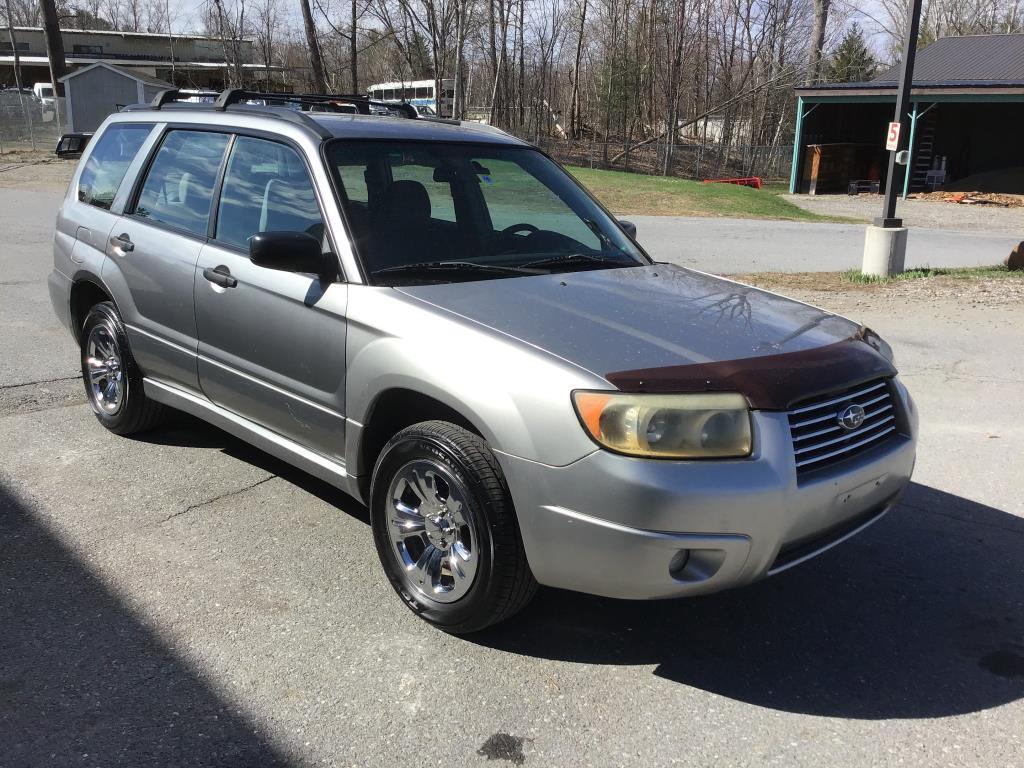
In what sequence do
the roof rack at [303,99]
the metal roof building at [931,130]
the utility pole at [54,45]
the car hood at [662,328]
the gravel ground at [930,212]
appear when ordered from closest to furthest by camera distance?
the car hood at [662,328], the roof rack at [303,99], the gravel ground at [930,212], the metal roof building at [931,130], the utility pole at [54,45]

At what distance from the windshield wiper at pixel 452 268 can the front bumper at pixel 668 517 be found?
1056mm

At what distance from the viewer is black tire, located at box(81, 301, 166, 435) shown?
497 centimetres

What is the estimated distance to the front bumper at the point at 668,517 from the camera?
108 inches

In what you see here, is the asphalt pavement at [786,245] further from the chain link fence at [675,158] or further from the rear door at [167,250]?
the chain link fence at [675,158]

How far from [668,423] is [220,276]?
2288 mm

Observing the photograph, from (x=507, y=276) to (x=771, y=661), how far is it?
178 cm

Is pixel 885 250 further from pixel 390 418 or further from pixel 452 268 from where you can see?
pixel 390 418

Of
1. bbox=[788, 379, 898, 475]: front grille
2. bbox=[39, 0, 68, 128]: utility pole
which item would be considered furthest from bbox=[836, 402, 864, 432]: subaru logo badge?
bbox=[39, 0, 68, 128]: utility pole

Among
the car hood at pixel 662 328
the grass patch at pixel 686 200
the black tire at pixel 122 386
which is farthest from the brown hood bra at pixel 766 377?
the grass patch at pixel 686 200

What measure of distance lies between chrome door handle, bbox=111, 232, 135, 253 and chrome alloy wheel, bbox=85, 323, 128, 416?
49cm

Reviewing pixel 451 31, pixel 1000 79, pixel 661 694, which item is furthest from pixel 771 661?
pixel 451 31

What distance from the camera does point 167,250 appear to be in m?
4.50

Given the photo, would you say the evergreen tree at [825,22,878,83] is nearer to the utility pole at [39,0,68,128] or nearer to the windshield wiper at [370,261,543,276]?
the utility pole at [39,0,68,128]

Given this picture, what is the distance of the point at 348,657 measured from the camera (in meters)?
3.20
